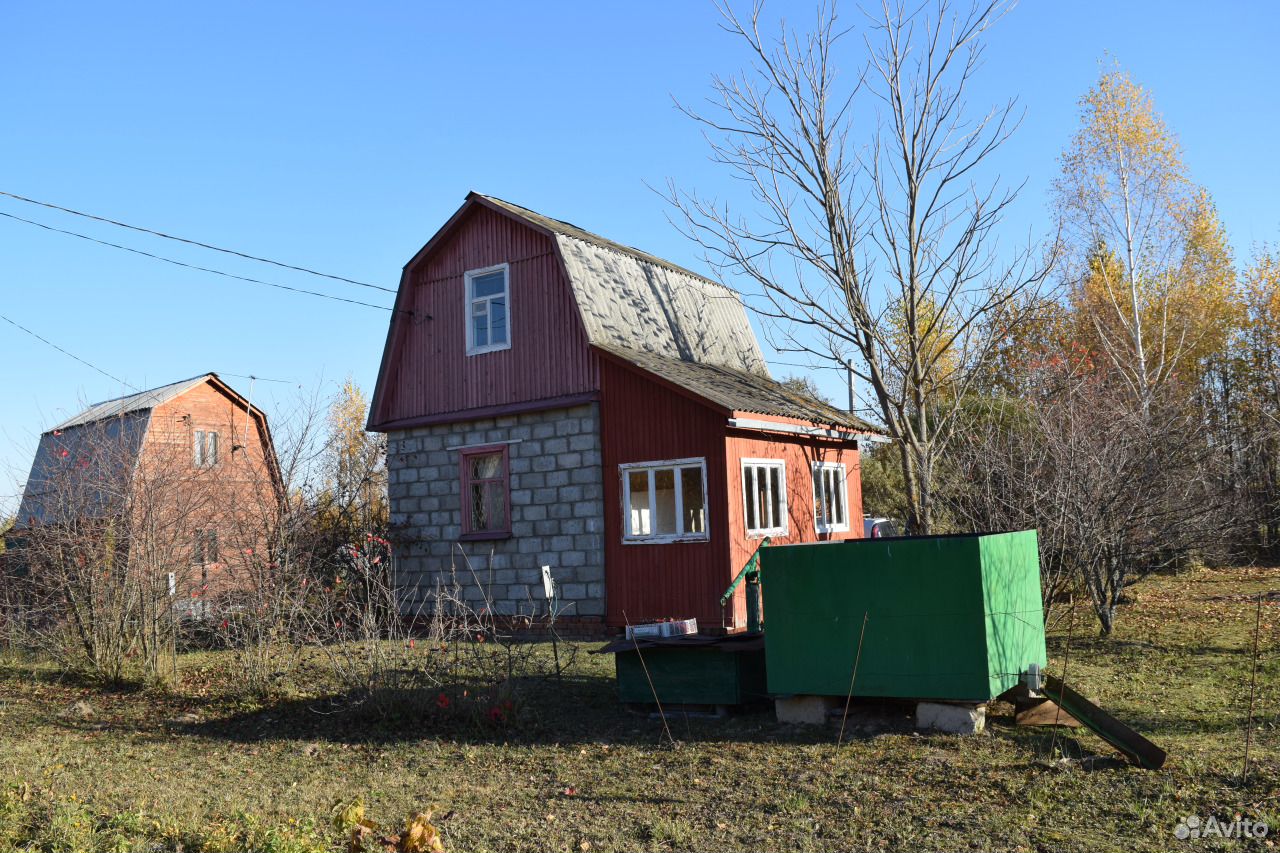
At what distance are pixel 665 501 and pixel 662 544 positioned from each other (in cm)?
84

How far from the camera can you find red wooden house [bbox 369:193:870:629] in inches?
564

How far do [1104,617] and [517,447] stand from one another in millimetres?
8831

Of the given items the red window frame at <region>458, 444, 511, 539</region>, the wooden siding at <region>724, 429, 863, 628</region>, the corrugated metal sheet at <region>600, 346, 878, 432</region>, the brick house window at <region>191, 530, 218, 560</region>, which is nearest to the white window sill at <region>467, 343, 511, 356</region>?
the red window frame at <region>458, 444, 511, 539</region>

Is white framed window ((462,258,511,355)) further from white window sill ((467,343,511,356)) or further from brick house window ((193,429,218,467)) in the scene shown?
brick house window ((193,429,218,467))

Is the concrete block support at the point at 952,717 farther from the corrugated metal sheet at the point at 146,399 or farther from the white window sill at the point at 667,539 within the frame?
the corrugated metal sheet at the point at 146,399

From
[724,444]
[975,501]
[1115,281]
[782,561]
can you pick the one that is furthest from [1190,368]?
[782,561]

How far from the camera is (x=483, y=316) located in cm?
1669

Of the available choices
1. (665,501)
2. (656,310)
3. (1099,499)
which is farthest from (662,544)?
(1099,499)

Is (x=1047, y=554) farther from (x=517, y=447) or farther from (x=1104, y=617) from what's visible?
(x=517, y=447)

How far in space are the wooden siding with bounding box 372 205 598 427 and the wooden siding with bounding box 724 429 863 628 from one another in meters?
2.56

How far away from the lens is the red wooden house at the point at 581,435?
14.3 meters

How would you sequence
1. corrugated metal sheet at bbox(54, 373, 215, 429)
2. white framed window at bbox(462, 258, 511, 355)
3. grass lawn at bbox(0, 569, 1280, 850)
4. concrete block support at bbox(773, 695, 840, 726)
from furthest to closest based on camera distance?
corrugated metal sheet at bbox(54, 373, 215, 429) → white framed window at bbox(462, 258, 511, 355) → concrete block support at bbox(773, 695, 840, 726) → grass lawn at bbox(0, 569, 1280, 850)

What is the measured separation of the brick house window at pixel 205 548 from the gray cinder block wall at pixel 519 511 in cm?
304

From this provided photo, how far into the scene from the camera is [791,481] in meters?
16.0
